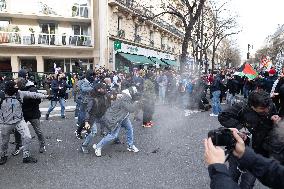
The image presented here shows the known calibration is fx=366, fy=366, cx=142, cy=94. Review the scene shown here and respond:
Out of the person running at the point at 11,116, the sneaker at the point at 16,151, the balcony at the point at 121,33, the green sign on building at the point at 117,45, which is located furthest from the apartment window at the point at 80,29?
the person running at the point at 11,116

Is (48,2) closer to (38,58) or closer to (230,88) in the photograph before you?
(38,58)

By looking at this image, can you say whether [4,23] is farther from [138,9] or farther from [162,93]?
[162,93]

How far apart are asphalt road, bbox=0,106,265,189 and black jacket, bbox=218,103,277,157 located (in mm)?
1601

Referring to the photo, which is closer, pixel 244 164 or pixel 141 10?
pixel 244 164

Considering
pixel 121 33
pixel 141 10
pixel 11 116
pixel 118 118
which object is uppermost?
pixel 141 10

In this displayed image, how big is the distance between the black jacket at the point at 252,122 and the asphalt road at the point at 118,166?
1.60m

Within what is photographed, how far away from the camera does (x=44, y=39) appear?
99.5ft

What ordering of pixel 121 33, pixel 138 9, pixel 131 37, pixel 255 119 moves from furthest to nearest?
pixel 138 9 → pixel 131 37 → pixel 121 33 → pixel 255 119

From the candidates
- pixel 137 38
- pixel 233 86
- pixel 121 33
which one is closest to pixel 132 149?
pixel 233 86

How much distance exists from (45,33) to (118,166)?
26.3 meters

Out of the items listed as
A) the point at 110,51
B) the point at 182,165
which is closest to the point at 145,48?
the point at 110,51

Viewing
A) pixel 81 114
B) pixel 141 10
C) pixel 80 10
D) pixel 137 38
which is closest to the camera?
pixel 81 114

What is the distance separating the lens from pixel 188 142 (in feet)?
28.0

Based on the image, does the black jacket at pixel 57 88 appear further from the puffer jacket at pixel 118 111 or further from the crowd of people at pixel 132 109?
the puffer jacket at pixel 118 111
